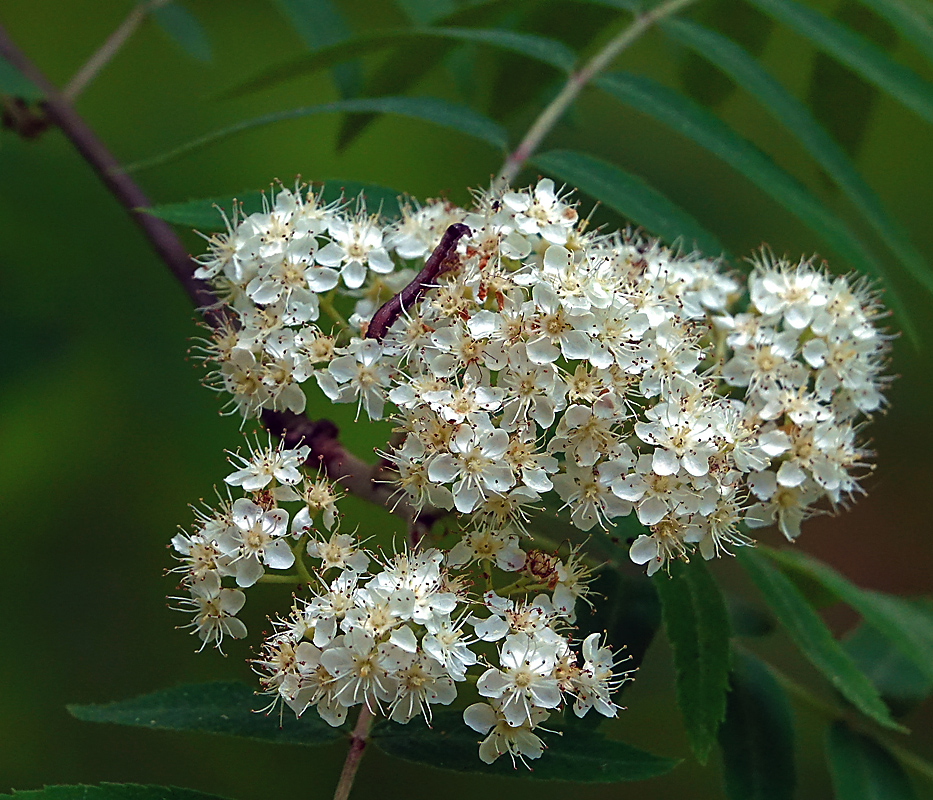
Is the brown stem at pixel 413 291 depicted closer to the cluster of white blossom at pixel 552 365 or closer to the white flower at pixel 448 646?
the cluster of white blossom at pixel 552 365

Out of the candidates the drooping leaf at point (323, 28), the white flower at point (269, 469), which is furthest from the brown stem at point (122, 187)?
the drooping leaf at point (323, 28)

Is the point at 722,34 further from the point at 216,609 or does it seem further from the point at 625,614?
the point at 216,609

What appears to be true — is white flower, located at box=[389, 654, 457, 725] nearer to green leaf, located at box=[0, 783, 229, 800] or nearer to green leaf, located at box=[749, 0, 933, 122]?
green leaf, located at box=[0, 783, 229, 800]

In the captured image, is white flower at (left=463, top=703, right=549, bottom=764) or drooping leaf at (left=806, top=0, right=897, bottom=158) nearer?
white flower at (left=463, top=703, right=549, bottom=764)

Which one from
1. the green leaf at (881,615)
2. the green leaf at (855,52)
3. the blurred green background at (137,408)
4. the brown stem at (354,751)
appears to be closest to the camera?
the brown stem at (354,751)

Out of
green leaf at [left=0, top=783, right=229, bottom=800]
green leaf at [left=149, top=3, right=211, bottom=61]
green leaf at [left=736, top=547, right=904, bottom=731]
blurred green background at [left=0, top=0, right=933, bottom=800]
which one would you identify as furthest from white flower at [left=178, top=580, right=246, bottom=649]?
green leaf at [left=149, top=3, right=211, bottom=61]

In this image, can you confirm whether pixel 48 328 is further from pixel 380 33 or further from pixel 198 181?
pixel 380 33

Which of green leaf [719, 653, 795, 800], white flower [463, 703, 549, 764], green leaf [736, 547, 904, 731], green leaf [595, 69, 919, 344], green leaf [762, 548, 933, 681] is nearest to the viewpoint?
white flower [463, 703, 549, 764]
